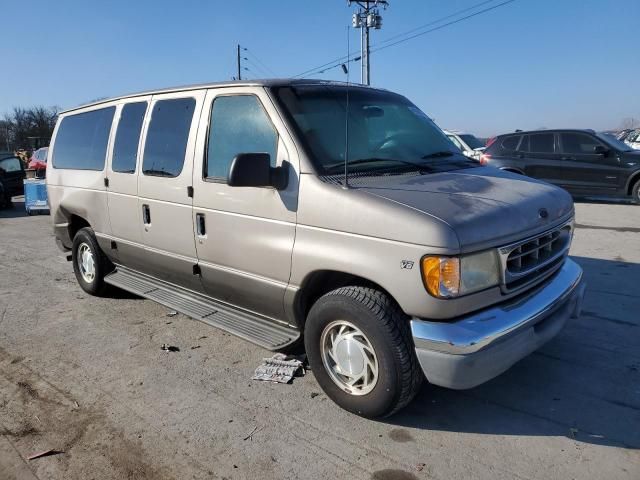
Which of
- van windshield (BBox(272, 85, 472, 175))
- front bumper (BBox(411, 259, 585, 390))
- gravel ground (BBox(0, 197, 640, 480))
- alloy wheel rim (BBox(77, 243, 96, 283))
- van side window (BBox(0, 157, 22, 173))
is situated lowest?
gravel ground (BBox(0, 197, 640, 480))

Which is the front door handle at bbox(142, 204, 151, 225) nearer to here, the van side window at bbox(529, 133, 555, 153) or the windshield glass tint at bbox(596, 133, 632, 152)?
the van side window at bbox(529, 133, 555, 153)

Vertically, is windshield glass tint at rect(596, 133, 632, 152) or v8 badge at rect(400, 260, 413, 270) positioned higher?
windshield glass tint at rect(596, 133, 632, 152)

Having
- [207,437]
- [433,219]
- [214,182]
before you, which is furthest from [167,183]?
[433,219]

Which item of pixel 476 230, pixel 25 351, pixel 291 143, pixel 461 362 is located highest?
pixel 291 143

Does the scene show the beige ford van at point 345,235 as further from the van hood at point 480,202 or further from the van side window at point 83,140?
the van side window at point 83,140

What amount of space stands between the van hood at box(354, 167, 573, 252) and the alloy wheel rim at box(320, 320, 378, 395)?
2.73 feet

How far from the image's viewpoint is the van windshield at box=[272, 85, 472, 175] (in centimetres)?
340

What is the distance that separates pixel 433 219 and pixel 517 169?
36.0 ft

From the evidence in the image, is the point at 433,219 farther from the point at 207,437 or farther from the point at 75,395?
the point at 75,395

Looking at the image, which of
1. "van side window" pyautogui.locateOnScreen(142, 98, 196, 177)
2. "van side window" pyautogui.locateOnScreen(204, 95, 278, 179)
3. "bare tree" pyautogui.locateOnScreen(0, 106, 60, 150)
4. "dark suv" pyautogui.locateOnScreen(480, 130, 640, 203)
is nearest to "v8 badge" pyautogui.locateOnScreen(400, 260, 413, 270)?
"van side window" pyautogui.locateOnScreen(204, 95, 278, 179)

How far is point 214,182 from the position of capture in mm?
3811

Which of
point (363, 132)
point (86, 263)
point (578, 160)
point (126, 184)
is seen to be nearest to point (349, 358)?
point (363, 132)

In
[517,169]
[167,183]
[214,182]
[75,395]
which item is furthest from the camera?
[517,169]

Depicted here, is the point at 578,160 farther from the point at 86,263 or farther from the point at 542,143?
the point at 86,263
